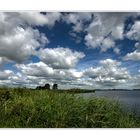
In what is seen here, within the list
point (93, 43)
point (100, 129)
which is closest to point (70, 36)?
point (93, 43)

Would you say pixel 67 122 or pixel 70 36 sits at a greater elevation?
pixel 70 36

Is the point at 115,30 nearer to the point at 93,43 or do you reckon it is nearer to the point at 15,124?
the point at 93,43

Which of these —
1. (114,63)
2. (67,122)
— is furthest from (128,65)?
(67,122)
